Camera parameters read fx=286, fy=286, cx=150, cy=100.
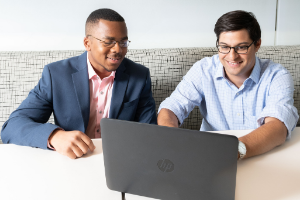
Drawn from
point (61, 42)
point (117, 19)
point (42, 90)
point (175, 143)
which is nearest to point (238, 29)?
point (117, 19)

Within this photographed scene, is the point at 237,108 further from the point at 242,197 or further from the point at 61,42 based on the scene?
the point at 61,42

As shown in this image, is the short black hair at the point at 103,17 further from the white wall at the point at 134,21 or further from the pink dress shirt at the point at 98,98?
the white wall at the point at 134,21

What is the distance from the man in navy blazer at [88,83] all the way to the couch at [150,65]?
321 mm

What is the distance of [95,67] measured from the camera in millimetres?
1386

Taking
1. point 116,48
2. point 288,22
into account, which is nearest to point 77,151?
point 116,48

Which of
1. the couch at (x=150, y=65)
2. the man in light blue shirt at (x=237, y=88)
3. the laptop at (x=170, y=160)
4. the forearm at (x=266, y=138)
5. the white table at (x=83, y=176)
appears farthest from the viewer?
the couch at (x=150, y=65)

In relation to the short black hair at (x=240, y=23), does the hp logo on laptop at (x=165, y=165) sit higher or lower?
lower

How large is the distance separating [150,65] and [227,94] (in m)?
0.53

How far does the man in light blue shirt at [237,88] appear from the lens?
1212mm

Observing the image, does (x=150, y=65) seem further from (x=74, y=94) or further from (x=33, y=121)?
(x=33, y=121)

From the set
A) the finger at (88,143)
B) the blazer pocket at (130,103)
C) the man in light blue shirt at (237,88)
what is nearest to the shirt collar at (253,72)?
the man in light blue shirt at (237,88)

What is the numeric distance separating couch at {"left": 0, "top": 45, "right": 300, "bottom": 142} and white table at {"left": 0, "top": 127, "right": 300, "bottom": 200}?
0.76 meters

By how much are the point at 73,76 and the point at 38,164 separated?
0.51 m

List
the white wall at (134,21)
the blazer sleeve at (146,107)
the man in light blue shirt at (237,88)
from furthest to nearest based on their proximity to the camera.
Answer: the white wall at (134,21)
the blazer sleeve at (146,107)
the man in light blue shirt at (237,88)
